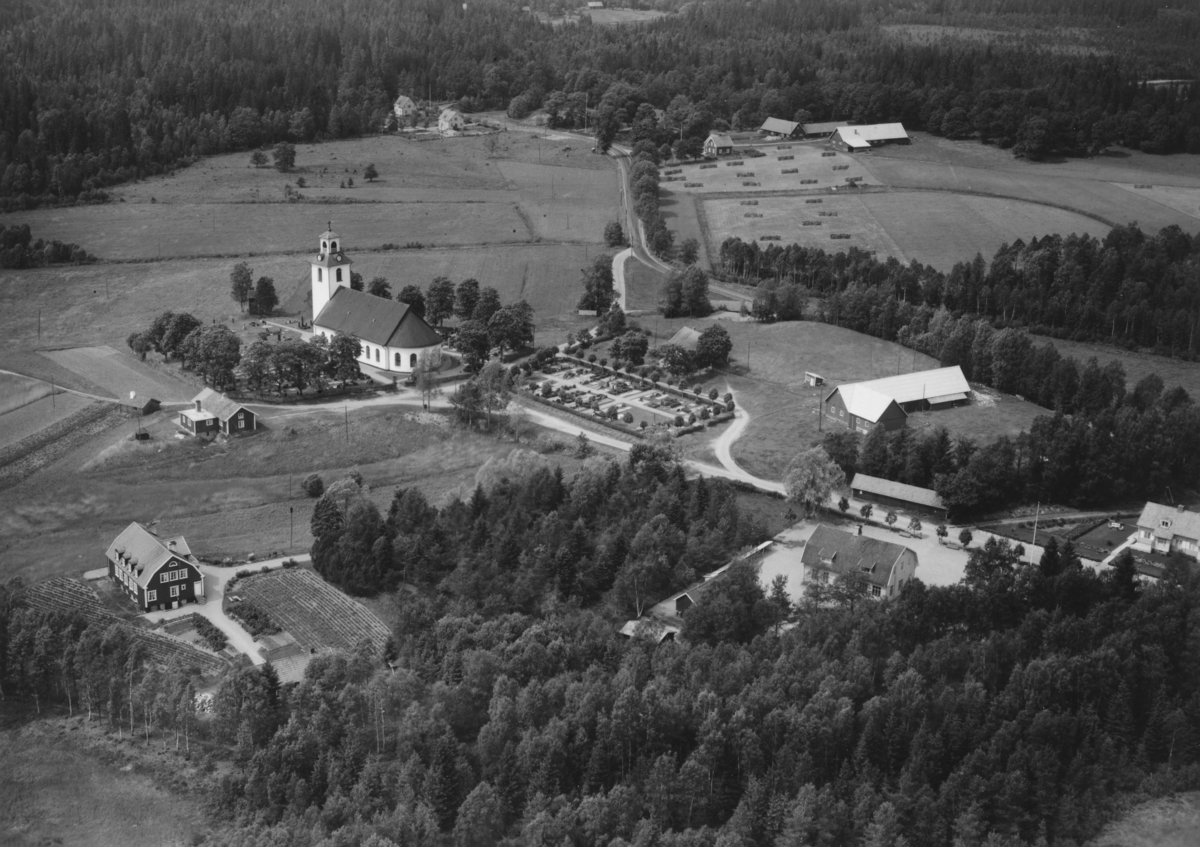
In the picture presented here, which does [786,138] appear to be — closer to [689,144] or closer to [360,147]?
[689,144]

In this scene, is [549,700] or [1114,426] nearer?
[549,700]

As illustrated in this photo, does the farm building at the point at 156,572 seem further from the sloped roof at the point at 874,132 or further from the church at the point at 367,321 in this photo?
the sloped roof at the point at 874,132

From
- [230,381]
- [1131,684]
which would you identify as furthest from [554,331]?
[1131,684]

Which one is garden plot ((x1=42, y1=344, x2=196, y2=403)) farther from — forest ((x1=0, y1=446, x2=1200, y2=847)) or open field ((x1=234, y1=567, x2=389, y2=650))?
forest ((x1=0, y1=446, x2=1200, y2=847))

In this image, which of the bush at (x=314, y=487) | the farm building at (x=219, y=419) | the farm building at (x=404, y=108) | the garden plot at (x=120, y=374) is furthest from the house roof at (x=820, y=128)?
the bush at (x=314, y=487)

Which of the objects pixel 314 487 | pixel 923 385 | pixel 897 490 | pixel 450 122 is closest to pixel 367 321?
pixel 314 487
